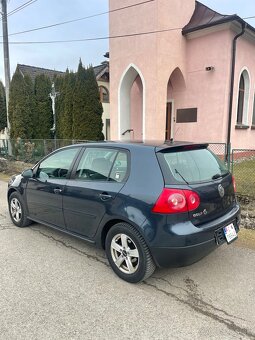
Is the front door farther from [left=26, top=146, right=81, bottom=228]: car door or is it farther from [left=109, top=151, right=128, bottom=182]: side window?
[left=109, top=151, right=128, bottom=182]: side window

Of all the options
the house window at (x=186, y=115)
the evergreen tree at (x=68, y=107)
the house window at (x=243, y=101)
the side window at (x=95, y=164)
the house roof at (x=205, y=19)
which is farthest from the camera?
the evergreen tree at (x=68, y=107)

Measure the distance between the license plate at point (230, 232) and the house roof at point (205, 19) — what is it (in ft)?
27.9

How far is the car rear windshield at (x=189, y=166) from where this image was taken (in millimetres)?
2787

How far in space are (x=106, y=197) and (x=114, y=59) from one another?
9.08 meters

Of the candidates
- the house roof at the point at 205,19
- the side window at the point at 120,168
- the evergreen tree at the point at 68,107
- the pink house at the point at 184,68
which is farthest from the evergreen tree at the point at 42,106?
the side window at the point at 120,168

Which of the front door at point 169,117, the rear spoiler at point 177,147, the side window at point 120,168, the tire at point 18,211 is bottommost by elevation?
the tire at point 18,211

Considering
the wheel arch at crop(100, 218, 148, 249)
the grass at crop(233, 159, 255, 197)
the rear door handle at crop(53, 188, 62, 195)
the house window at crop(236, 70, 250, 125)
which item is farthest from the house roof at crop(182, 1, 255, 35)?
the wheel arch at crop(100, 218, 148, 249)

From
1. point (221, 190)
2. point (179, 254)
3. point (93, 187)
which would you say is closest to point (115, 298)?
point (179, 254)

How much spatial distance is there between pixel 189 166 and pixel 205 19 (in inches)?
364

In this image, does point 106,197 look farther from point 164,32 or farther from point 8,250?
point 164,32

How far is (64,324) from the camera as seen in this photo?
7.64ft

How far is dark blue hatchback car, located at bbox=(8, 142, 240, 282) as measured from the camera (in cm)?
266

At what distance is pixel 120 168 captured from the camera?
3.11 metres

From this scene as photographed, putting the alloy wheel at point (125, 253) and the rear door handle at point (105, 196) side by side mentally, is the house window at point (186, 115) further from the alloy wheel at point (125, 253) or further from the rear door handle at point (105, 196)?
the alloy wheel at point (125, 253)
